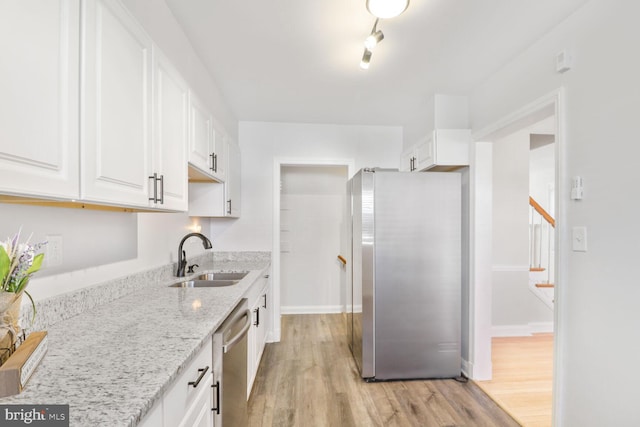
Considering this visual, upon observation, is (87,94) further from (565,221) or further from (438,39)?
(565,221)

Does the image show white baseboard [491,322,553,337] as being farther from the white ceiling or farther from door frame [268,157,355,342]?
the white ceiling

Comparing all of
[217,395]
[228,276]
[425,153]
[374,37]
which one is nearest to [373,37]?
[374,37]

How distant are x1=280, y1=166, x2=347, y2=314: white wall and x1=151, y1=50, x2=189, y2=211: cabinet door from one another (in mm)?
2708

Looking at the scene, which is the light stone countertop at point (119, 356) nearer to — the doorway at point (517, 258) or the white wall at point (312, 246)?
the white wall at point (312, 246)

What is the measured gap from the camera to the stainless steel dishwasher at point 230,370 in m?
1.21

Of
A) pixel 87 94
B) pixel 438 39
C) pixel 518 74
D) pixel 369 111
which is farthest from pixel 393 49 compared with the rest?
pixel 87 94

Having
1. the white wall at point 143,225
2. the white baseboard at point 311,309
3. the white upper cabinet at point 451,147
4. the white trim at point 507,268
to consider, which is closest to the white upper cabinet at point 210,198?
the white wall at point 143,225

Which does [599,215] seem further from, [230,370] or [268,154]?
[268,154]

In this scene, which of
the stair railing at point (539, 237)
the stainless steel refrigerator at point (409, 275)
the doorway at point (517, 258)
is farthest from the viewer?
the stair railing at point (539, 237)

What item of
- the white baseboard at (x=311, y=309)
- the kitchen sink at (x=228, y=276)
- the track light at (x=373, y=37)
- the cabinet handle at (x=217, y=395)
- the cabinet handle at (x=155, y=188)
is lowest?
the white baseboard at (x=311, y=309)

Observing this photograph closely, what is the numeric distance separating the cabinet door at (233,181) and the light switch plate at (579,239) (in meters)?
2.47

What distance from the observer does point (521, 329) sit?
340cm

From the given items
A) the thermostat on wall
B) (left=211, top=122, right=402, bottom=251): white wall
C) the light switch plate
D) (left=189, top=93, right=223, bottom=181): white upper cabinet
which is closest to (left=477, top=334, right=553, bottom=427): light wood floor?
the light switch plate

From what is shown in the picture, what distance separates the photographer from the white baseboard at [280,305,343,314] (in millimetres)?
4316
